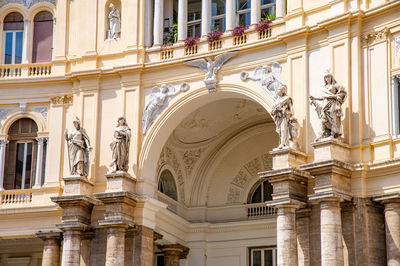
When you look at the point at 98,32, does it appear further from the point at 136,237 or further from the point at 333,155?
the point at 333,155

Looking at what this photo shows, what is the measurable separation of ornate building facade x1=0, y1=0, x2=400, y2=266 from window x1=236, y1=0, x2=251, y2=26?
0.14ft

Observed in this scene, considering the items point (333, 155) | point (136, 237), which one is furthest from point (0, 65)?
point (333, 155)

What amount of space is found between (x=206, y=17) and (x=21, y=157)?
26.0ft

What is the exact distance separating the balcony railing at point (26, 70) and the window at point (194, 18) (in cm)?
499

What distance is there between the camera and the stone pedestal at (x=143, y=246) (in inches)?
1173

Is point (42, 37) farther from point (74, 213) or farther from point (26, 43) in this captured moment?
point (74, 213)

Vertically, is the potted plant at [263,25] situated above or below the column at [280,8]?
below

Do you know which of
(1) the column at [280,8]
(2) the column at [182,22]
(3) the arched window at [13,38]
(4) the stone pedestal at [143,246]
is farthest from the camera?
(3) the arched window at [13,38]

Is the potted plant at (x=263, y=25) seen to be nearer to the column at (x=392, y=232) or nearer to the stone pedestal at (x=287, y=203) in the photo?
the stone pedestal at (x=287, y=203)

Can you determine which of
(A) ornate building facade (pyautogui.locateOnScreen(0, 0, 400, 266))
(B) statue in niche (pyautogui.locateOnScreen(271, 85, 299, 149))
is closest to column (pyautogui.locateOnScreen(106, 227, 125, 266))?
(A) ornate building facade (pyautogui.locateOnScreen(0, 0, 400, 266))

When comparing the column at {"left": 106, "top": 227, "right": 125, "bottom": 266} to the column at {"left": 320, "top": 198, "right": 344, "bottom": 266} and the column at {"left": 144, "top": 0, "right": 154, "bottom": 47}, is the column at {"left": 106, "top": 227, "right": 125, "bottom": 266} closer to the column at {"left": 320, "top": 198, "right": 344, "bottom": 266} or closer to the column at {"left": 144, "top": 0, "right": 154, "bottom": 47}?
the column at {"left": 144, "top": 0, "right": 154, "bottom": 47}

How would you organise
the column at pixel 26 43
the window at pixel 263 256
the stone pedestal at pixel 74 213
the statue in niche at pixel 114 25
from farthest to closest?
the column at pixel 26 43
the window at pixel 263 256
the statue in niche at pixel 114 25
the stone pedestal at pixel 74 213

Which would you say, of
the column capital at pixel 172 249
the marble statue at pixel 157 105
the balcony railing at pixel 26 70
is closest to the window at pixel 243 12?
the marble statue at pixel 157 105

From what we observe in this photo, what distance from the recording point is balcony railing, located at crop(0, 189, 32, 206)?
32125 mm
